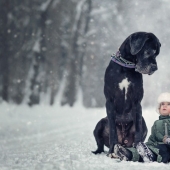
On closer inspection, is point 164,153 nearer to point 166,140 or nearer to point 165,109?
point 166,140

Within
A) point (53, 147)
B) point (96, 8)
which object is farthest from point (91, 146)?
point (96, 8)

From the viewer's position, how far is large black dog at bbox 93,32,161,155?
15.8 feet

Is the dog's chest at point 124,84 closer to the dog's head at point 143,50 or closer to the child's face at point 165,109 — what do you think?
the dog's head at point 143,50

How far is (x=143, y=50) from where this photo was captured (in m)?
4.85

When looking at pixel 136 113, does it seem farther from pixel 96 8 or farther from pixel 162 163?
pixel 96 8

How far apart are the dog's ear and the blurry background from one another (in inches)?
493

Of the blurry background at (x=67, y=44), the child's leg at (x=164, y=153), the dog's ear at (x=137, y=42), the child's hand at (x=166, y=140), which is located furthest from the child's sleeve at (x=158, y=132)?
the blurry background at (x=67, y=44)

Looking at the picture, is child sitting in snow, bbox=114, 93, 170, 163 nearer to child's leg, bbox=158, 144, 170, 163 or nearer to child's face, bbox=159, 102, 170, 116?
child's leg, bbox=158, 144, 170, 163

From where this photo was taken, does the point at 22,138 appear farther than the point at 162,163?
Yes

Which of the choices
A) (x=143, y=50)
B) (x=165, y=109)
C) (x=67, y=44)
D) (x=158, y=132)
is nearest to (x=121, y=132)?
(x=158, y=132)

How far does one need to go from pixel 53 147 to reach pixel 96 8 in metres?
16.9

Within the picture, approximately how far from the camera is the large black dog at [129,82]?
4805 millimetres

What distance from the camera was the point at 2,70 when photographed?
17375mm

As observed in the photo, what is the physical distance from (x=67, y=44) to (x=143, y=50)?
16.4m
